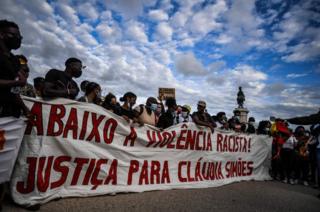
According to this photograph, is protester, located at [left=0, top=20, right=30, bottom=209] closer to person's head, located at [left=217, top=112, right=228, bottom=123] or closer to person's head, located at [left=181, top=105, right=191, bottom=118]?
person's head, located at [left=181, top=105, right=191, bottom=118]

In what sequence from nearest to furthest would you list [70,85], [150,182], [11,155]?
[11,155], [70,85], [150,182]

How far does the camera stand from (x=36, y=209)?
3.05 meters

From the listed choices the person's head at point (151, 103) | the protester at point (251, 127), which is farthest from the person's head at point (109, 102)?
the protester at point (251, 127)

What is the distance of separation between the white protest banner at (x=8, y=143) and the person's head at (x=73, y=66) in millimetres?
1307

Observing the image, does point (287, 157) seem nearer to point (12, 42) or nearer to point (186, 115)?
point (186, 115)

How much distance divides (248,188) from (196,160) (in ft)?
4.78

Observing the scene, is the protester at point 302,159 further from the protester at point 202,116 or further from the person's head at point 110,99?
the person's head at point 110,99

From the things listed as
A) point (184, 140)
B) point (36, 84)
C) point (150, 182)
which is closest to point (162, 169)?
point (150, 182)

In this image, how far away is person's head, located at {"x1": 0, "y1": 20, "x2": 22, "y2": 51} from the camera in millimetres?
2854

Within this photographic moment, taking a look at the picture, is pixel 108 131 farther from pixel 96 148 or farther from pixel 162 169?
pixel 162 169

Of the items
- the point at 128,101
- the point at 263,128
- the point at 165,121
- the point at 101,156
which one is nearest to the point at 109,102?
the point at 128,101

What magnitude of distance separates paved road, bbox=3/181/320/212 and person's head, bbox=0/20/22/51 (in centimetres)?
198

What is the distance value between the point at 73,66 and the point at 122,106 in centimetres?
180

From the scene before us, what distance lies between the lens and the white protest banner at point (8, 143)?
9.36ft
